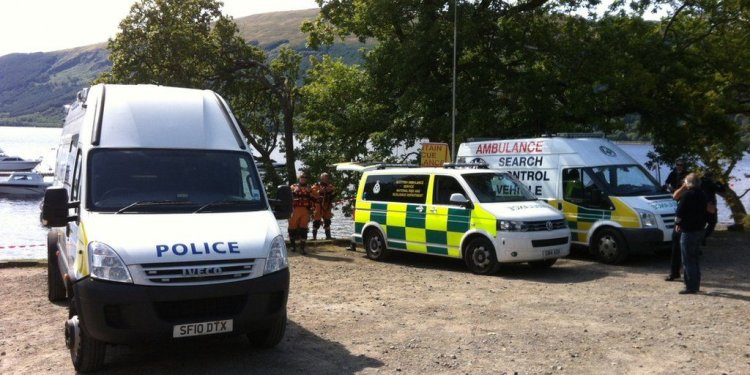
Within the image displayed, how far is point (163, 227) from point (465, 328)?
138 inches

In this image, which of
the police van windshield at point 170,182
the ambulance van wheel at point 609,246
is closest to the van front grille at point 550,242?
the ambulance van wheel at point 609,246

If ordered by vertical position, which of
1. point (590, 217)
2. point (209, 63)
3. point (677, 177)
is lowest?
point (590, 217)

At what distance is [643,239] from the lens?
12352 millimetres

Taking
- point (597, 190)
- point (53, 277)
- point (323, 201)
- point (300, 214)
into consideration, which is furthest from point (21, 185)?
point (597, 190)

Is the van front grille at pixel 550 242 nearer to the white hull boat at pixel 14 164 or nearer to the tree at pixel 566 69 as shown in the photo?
the tree at pixel 566 69

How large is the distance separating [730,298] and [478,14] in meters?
11.2

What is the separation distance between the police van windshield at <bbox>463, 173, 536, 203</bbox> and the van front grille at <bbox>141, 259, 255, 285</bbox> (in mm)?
6682

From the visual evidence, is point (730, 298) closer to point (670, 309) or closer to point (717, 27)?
point (670, 309)

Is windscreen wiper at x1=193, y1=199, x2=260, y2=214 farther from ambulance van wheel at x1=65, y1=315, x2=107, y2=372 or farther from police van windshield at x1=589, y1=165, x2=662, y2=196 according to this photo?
police van windshield at x1=589, y1=165, x2=662, y2=196

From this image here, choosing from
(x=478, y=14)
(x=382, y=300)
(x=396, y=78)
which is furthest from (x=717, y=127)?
(x=382, y=300)

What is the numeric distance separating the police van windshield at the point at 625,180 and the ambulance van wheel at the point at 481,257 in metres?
2.85

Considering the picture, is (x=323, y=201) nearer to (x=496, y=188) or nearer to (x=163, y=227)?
(x=496, y=188)

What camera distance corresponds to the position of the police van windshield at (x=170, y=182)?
21.4 feet

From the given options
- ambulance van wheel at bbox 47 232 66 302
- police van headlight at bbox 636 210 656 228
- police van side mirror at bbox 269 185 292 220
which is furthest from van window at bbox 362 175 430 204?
ambulance van wheel at bbox 47 232 66 302
